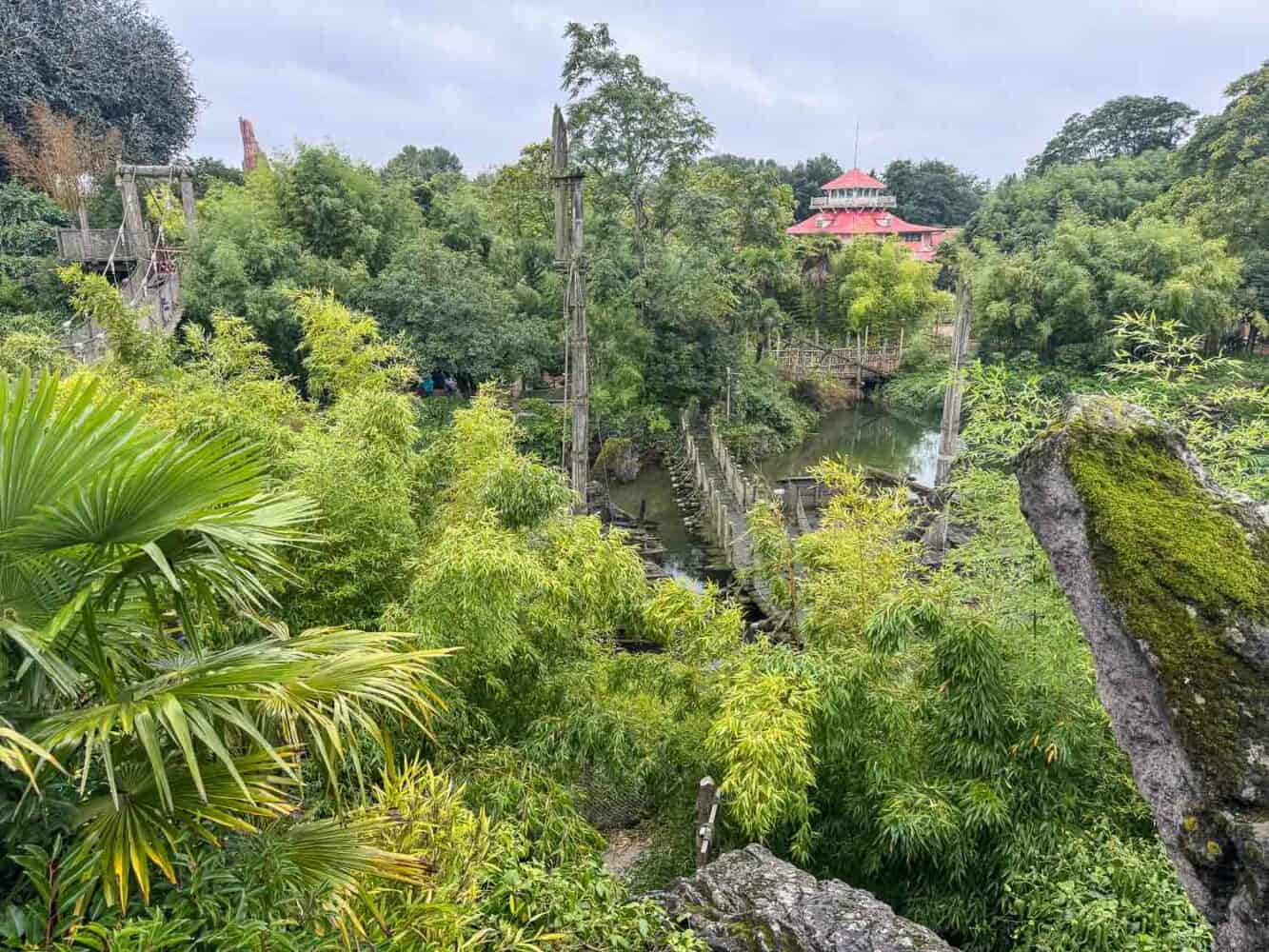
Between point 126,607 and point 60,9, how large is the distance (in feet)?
78.9

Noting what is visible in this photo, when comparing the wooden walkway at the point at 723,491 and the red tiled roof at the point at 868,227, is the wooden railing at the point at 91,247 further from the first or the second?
the red tiled roof at the point at 868,227

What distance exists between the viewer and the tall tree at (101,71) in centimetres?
1780

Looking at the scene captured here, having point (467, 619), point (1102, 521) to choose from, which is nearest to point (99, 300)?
point (467, 619)

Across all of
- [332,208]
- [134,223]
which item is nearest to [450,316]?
[332,208]

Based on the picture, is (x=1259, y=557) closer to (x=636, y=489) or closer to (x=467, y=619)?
(x=467, y=619)

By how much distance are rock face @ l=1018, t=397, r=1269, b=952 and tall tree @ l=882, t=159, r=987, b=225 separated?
4012cm

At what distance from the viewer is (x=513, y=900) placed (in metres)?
2.53

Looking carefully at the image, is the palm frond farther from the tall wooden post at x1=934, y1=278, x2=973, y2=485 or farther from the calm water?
the calm water

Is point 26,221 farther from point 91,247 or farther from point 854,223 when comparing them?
point 854,223

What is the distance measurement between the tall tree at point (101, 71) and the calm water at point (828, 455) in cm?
1711

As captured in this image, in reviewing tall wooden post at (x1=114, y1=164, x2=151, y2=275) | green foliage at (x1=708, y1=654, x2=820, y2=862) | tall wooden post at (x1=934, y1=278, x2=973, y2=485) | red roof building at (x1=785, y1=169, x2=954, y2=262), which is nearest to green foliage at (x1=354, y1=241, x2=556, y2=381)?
tall wooden post at (x1=114, y1=164, x2=151, y2=275)

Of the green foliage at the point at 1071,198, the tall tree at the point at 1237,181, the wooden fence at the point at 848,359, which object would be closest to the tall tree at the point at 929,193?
the green foliage at the point at 1071,198

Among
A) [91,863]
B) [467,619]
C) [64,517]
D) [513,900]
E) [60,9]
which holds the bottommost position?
[513,900]

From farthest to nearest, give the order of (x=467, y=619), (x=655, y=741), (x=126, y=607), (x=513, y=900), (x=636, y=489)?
(x=636, y=489) < (x=655, y=741) < (x=467, y=619) < (x=513, y=900) < (x=126, y=607)
